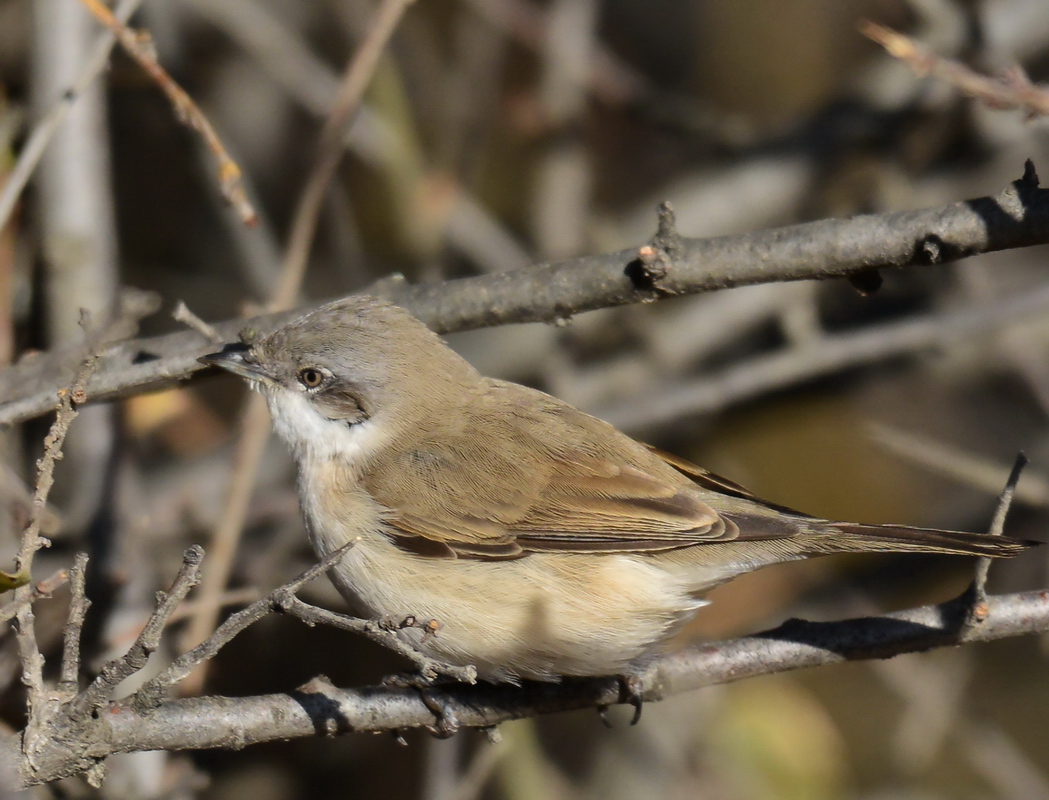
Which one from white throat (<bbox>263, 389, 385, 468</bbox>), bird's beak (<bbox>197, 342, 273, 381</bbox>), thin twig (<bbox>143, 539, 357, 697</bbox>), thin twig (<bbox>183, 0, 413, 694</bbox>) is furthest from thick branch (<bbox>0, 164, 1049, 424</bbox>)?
thin twig (<bbox>143, 539, 357, 697</bbox>)

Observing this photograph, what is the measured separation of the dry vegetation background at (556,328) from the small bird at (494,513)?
545mm

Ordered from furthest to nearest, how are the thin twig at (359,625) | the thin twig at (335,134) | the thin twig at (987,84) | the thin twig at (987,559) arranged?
the thin twig at (335,134) → the thin twig at (987,559) → the thin twig at (359,625) → the thin twig at (987,84)

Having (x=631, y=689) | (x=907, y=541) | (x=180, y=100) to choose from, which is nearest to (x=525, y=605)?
(x=631, y=689)

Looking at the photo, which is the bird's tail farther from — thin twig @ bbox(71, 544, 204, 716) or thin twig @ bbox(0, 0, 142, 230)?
thin twig @ bbox(0, 0, 142, 230)

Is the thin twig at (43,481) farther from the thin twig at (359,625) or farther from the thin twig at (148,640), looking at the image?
the thin twig at (359,625)

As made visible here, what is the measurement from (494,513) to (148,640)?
142 centimetres

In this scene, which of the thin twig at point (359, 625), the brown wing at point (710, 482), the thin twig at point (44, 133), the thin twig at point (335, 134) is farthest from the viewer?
the thin twig at point (335, 134)

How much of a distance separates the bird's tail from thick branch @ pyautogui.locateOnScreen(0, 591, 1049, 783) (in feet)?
0.73

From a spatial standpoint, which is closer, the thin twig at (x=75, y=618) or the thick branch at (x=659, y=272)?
the thin twig at (x=75, y=618)

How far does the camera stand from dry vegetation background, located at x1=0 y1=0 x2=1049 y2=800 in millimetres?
4562

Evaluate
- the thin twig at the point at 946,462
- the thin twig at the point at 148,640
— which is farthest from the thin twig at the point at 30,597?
the thin twig at the point at 946,462

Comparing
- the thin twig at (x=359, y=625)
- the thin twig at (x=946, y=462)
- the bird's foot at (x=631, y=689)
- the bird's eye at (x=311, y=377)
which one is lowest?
the thin twig at (x=359, y=625)

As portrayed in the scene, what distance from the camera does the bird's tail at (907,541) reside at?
2904 mm

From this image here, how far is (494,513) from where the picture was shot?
3.50m
